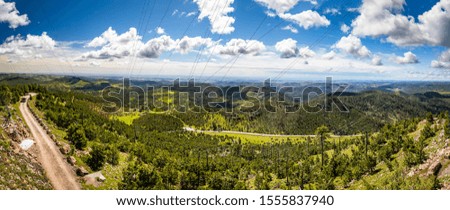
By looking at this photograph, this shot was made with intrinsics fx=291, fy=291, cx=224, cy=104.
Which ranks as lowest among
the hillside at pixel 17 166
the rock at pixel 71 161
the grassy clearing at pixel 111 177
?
the grassy clearing at pixel 111 177

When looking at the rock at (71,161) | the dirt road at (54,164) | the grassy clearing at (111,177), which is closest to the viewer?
the dirt road at (54,164)

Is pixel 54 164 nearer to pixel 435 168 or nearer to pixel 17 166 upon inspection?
pixel 17 166

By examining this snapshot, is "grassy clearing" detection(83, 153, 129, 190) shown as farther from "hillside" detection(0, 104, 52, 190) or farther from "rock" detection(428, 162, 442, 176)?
"rock" detection(428, 162, 442, 176)

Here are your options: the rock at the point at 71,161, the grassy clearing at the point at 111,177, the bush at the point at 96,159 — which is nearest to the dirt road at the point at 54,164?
the rock at the point at 71,161

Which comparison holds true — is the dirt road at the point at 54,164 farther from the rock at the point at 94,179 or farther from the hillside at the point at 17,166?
the rock at the point at 94,179

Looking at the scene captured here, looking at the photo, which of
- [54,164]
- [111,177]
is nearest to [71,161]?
[54,164]

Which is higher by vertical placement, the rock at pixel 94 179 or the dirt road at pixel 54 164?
the dirt road at pixel 54 164

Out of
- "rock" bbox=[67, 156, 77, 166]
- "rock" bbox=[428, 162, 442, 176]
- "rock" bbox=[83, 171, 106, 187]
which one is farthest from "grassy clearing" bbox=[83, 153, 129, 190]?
"rock" bbox=[428, 162, 442, 176]

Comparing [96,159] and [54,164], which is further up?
[54,164]

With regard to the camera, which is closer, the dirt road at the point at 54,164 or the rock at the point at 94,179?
the dirt road at the point at 54,164
